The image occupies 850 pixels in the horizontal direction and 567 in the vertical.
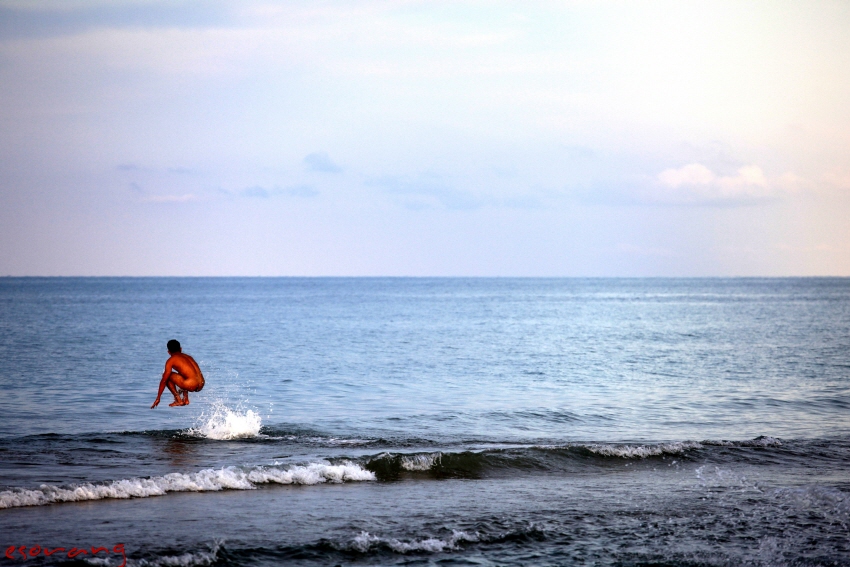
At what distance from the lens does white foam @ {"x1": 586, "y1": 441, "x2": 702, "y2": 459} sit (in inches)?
616

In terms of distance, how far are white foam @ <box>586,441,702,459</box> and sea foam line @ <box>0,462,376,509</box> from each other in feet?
17.0

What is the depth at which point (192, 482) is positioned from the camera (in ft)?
40.7

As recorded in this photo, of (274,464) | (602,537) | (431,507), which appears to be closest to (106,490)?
(274,464)

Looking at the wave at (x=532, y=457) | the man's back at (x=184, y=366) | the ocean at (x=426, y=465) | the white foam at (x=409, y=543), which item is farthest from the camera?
the man's back at (x=184, y=366)

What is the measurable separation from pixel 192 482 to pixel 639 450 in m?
9.04

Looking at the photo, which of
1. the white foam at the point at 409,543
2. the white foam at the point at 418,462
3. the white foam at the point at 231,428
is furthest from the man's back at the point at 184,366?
the white foam at the point at 409,543

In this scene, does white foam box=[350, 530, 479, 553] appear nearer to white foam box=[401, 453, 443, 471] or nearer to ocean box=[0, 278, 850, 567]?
ocean box=[0, 278, 850, 567]

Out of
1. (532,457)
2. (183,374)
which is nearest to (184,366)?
(183,374)

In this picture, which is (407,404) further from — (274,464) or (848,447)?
(848,447)

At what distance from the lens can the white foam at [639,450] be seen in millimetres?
15656

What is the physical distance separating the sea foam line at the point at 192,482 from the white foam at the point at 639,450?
5.18m

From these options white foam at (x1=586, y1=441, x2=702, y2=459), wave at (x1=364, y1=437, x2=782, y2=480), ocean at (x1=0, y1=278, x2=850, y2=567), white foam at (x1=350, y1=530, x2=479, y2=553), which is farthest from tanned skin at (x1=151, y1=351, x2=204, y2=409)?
white foam at (x1=586, y1=441, x2=702, y2=459)

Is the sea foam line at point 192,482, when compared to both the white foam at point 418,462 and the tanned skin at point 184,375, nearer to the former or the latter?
the white foam at point 418,462

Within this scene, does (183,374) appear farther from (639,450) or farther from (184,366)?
(639,450)
